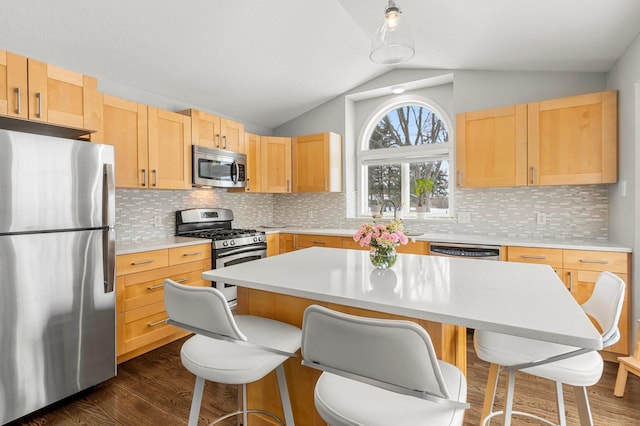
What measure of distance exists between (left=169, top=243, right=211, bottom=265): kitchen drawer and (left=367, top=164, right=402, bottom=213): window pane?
2.10m

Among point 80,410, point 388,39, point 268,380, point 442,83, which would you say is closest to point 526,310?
point 268,380

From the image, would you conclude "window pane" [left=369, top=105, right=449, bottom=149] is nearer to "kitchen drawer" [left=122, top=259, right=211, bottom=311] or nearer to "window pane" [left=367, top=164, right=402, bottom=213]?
"window pane" [left=367, top=164, right=402, bottom=213]

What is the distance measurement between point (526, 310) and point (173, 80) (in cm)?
335

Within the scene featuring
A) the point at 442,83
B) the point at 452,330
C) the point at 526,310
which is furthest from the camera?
the point at 442,83

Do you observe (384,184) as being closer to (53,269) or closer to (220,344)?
(220,344)

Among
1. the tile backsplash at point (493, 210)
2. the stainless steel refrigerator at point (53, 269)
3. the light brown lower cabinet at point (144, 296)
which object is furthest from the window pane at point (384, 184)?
the stainless steel refrigerator at point (53, 269)

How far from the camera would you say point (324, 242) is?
3.86m

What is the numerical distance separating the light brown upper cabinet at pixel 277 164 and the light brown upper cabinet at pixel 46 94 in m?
2.20

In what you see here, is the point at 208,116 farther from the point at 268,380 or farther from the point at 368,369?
the point at 368,369

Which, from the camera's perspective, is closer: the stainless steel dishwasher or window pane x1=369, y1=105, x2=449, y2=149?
the stainless steel dishwasher

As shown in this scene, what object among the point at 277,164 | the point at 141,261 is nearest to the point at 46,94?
the point at 141,261

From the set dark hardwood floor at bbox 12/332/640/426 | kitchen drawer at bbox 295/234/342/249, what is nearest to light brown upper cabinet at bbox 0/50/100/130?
dark hardwood floor at bbox 12/332/640/426

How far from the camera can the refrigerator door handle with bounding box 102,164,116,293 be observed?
2.14 m

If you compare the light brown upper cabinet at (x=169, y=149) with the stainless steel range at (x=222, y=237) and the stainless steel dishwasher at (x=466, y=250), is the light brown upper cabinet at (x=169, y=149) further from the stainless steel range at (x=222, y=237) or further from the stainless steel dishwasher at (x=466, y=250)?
the stainless steel dishwasher at (x=466, y=250)
